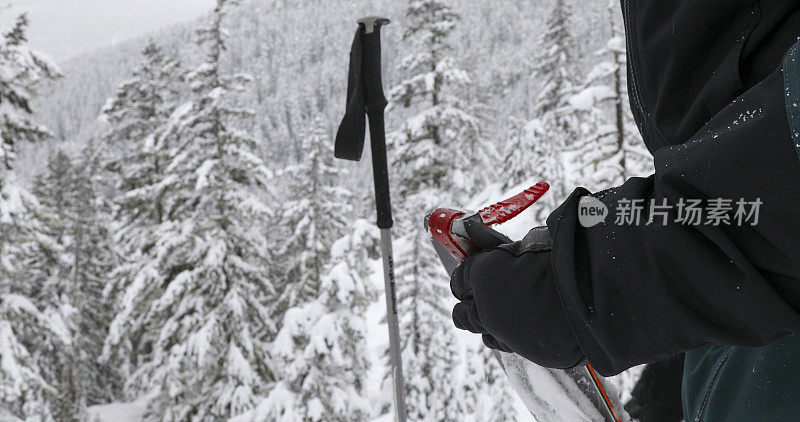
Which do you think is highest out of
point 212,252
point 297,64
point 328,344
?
point 297,64

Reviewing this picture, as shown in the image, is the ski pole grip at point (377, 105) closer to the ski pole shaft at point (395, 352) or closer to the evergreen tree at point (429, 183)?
the ski pole shaft at point (395, 352)

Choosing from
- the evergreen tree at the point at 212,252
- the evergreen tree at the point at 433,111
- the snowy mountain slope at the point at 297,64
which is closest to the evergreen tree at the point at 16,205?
the evergreen tree at the point at 212,252

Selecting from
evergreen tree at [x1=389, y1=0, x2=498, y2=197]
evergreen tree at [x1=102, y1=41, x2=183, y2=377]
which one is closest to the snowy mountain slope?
evergreen tree at [x1=102, y1=41, x2=183, y2=377]

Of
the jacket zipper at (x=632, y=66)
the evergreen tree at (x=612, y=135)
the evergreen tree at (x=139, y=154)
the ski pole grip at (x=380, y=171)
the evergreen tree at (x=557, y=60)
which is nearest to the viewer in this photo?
the jacket zipper at (x=632, y=66)

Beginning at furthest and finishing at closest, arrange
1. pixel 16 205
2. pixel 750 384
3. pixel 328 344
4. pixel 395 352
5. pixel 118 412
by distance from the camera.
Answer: pixel 118 412 < pixel 328 344 < pixel 16 205 < pixel 395 352 < pixel 750 384

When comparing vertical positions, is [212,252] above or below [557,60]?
below

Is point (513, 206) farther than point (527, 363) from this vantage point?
No

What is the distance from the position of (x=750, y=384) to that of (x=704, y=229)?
0.60m

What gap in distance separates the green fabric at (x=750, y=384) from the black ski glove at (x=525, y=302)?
0.43m

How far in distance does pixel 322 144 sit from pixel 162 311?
6456 millimetres

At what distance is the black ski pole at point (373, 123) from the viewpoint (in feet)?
12.4

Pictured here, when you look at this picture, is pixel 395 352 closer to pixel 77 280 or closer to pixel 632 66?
pixel 632 66

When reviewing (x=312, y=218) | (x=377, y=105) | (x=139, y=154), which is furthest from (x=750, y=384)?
(x=139, y=154)

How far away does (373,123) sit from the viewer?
3936mm
